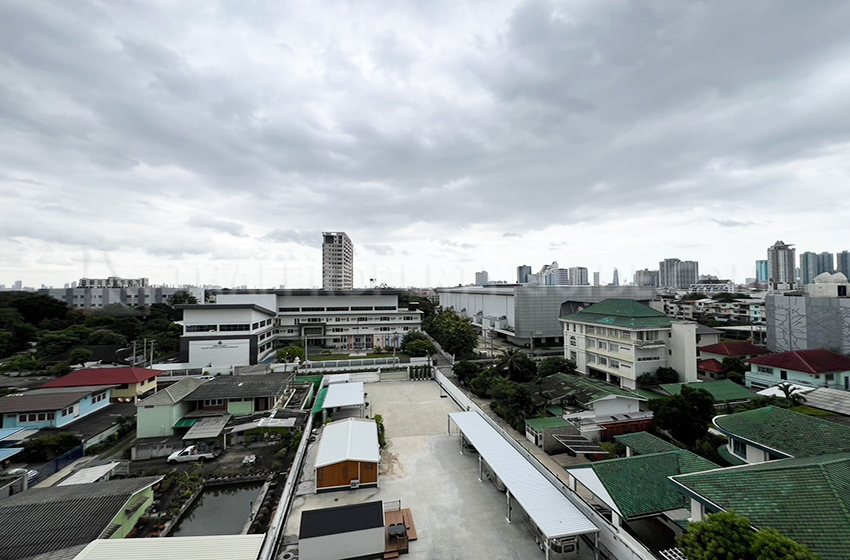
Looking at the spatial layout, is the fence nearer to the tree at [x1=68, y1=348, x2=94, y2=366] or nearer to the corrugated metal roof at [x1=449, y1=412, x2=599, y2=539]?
the corrugated metal roof at [x1=449, y1=412, x2=599, y2=539]

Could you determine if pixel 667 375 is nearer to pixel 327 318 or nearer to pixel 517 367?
pixel 517 367

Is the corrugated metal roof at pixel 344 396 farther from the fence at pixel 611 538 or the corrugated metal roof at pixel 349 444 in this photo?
the fence at pixel 611 538

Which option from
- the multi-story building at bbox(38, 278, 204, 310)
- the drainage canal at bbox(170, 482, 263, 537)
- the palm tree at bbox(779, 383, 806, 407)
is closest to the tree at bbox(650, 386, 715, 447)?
the palm tree at bbox(779, 383, 806, 407)

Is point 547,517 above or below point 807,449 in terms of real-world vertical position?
below

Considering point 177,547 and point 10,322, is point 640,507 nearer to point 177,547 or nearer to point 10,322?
point 177,547

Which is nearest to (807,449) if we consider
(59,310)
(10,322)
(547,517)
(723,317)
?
(547,517)

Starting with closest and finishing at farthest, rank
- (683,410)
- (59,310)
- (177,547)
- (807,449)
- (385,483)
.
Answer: (177,547) < (807,449) < (385,483) < (683,410) < (59,310)
